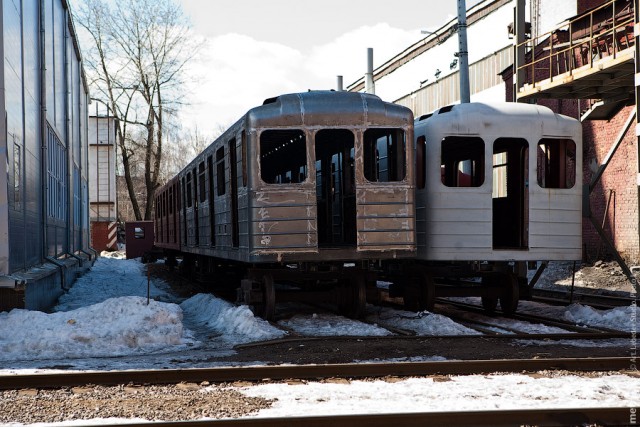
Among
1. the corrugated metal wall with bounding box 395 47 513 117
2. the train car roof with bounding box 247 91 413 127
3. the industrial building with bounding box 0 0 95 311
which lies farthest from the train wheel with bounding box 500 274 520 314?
the corrugated metal wall with bounding box 395 47 513 117

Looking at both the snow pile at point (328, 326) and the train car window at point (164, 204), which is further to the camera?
the train car window at point (164, 204)

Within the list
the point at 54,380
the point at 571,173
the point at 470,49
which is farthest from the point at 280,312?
the point at 470,49

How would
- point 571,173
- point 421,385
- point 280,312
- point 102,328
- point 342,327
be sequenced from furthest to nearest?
point 280,312
point 571,173
point 342,327
point 102,328
point 421,385

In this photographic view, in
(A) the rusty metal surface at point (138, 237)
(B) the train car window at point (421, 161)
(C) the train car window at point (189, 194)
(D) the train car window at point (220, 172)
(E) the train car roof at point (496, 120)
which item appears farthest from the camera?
(A) the rusty metal surface at point (138, 237)

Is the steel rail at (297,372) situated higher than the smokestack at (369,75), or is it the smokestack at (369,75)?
the smokestack at (369,75)

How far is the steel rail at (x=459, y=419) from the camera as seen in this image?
5.14m

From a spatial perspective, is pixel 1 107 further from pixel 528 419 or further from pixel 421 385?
pixel 528 419

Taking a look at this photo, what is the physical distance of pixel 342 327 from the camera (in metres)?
11.1

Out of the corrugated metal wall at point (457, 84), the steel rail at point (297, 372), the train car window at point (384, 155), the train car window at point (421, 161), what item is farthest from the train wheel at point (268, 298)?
the corrugated metal wall at point (457, 84)

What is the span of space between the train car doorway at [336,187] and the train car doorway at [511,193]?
2433 mm

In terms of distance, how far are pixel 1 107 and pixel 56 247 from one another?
824 cm

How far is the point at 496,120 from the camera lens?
1198 cm

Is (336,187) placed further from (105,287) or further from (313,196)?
(105,287)

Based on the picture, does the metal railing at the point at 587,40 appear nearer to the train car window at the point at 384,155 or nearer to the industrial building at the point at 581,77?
the industrial building at the point at 581,77
